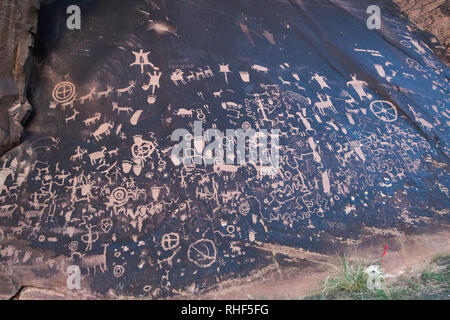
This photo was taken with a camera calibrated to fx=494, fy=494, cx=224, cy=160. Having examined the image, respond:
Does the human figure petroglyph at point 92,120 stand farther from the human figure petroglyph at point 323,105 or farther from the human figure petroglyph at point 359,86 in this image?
the human figure petroglyph at point 359,86

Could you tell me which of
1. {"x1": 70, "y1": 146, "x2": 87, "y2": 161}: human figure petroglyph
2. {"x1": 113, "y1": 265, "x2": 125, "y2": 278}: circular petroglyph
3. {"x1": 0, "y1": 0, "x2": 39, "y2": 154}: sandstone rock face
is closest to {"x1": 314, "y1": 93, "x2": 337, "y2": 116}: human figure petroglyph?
{"x1": 70, "y1": 146, "x2": 87, "y2": 161}: human figure petroglyph

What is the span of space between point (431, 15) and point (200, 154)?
4.59m

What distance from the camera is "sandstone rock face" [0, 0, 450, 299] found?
3744mm

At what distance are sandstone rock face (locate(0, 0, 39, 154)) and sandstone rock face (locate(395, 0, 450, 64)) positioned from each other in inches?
204

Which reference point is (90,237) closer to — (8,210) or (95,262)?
(95,262)

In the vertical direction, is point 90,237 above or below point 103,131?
below

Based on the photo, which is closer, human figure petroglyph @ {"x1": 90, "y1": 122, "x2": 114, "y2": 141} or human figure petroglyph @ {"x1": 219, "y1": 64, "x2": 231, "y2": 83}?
human figure petroglyph @ {"x1": 90, "y1": 122, "x2": 114, "y2": 141}

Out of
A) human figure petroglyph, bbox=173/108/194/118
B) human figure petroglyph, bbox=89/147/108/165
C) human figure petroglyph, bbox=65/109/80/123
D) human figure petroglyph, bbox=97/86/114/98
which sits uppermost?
human figure petroglyph, bbox=173/108/194/118

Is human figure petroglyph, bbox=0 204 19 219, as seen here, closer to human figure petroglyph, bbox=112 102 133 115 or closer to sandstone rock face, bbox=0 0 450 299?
sandstone rock face, bbox=0 0 450 299

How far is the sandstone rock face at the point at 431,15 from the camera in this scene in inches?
271

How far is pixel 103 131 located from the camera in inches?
166

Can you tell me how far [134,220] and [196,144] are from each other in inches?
34.5

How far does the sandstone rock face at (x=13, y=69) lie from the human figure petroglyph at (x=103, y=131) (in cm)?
58

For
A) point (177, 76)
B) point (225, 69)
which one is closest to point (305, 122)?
point (225, 69)
